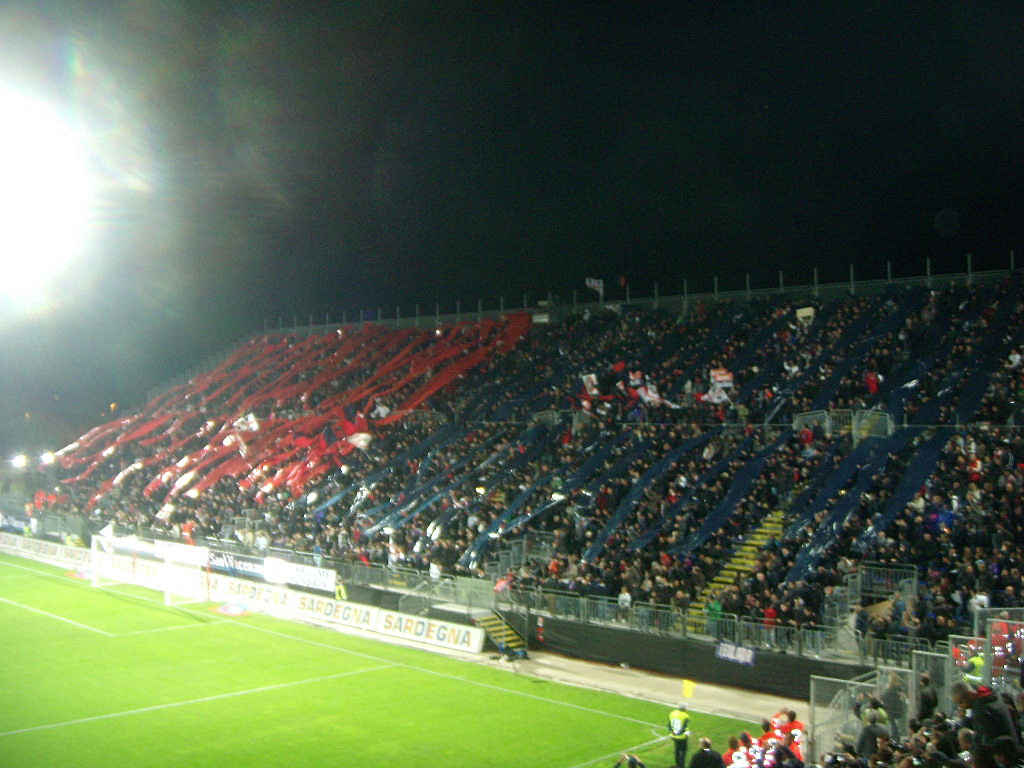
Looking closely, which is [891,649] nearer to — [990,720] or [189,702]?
[990,720]

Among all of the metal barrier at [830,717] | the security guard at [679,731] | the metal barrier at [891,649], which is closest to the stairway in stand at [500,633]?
the security guard at [679,731]

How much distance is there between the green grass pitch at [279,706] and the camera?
1797 centimetres

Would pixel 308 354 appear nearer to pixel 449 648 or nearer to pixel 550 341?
pixel 550 341

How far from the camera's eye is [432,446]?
39812mm

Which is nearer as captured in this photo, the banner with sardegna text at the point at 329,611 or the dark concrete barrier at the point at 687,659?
the dark concrete barrier at the point at 687,659

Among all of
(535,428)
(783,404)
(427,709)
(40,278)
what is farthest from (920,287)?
(40,278)

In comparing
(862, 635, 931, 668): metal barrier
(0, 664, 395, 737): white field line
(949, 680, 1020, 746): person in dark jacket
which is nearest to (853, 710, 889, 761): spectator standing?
(949, 680, 1020, 746): person in dark jacket

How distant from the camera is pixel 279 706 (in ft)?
70.2

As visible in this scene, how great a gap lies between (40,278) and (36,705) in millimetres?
45448

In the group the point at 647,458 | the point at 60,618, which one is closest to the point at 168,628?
the point at 60,618

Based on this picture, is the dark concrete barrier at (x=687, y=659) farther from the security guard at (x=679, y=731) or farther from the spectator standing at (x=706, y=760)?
the spectator standing at (x=706, y=760)

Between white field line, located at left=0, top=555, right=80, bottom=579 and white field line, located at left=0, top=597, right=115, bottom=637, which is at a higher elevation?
white field line, located at left=0, top=555, right=80, bottom=579

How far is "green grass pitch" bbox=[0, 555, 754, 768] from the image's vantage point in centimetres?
1797

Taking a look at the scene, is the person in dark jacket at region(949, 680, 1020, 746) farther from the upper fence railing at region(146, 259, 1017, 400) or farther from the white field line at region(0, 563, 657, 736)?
the upper fence railing at region(146, 259, 1017, 400)
